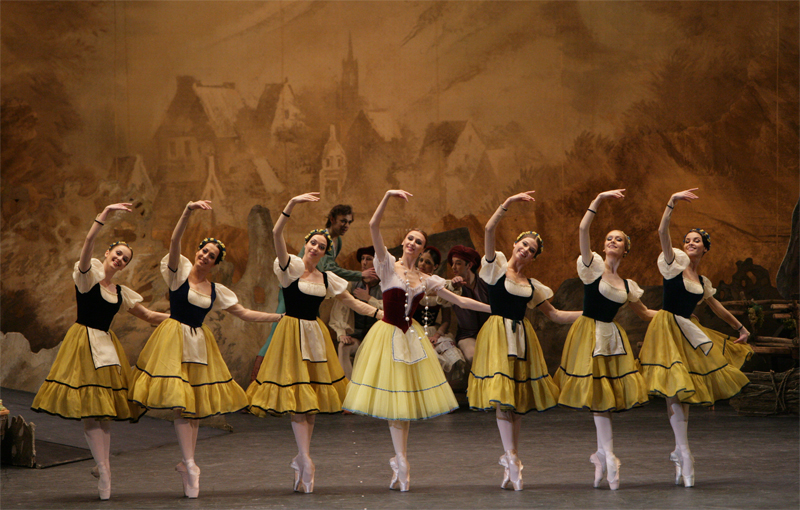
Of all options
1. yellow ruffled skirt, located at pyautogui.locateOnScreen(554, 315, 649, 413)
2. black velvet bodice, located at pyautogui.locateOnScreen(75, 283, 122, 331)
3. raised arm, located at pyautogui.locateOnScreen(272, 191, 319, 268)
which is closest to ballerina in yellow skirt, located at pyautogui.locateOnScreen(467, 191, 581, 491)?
yellow ruffled skirt, located at pyautogui.locateOnScreen(554, 315, 649, 413)

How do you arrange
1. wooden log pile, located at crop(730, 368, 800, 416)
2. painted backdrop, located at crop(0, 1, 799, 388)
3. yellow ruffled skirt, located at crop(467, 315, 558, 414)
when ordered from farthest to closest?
painted backdrop, located at crop(0, 1, 799, 388), wooden log pile, located at crop(730, 368, 800, 416), yellow ruffled skirt, located at crop(467, 315, 558, 414)

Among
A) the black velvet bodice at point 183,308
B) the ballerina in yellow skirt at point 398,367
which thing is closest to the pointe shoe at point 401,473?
the ballerina in yellow skirt at point 398,367

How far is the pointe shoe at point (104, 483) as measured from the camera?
393cm

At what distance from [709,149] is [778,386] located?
2.81 meters

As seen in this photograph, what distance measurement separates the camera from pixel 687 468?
4.16m

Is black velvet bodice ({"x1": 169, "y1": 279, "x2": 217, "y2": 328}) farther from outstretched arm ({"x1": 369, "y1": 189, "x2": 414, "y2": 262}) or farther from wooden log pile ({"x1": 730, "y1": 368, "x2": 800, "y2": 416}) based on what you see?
wooden log pile ({"x1": 730, "y1": 368, "x2": 800, "y2": 416})

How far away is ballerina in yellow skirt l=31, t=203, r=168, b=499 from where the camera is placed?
3936 millimetres

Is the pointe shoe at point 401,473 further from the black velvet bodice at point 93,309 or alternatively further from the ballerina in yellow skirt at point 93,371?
the black velvet bodice at point 93,309

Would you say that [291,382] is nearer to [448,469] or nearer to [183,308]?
[183,308]

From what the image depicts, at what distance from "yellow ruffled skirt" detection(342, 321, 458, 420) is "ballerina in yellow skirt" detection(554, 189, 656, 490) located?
0.69 meters

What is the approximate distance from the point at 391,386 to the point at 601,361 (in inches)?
44.8

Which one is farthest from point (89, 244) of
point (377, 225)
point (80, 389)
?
point (377, 225)

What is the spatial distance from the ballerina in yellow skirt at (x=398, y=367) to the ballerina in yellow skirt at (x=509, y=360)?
22 centimetres

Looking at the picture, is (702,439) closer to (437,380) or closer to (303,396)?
(437,380)
